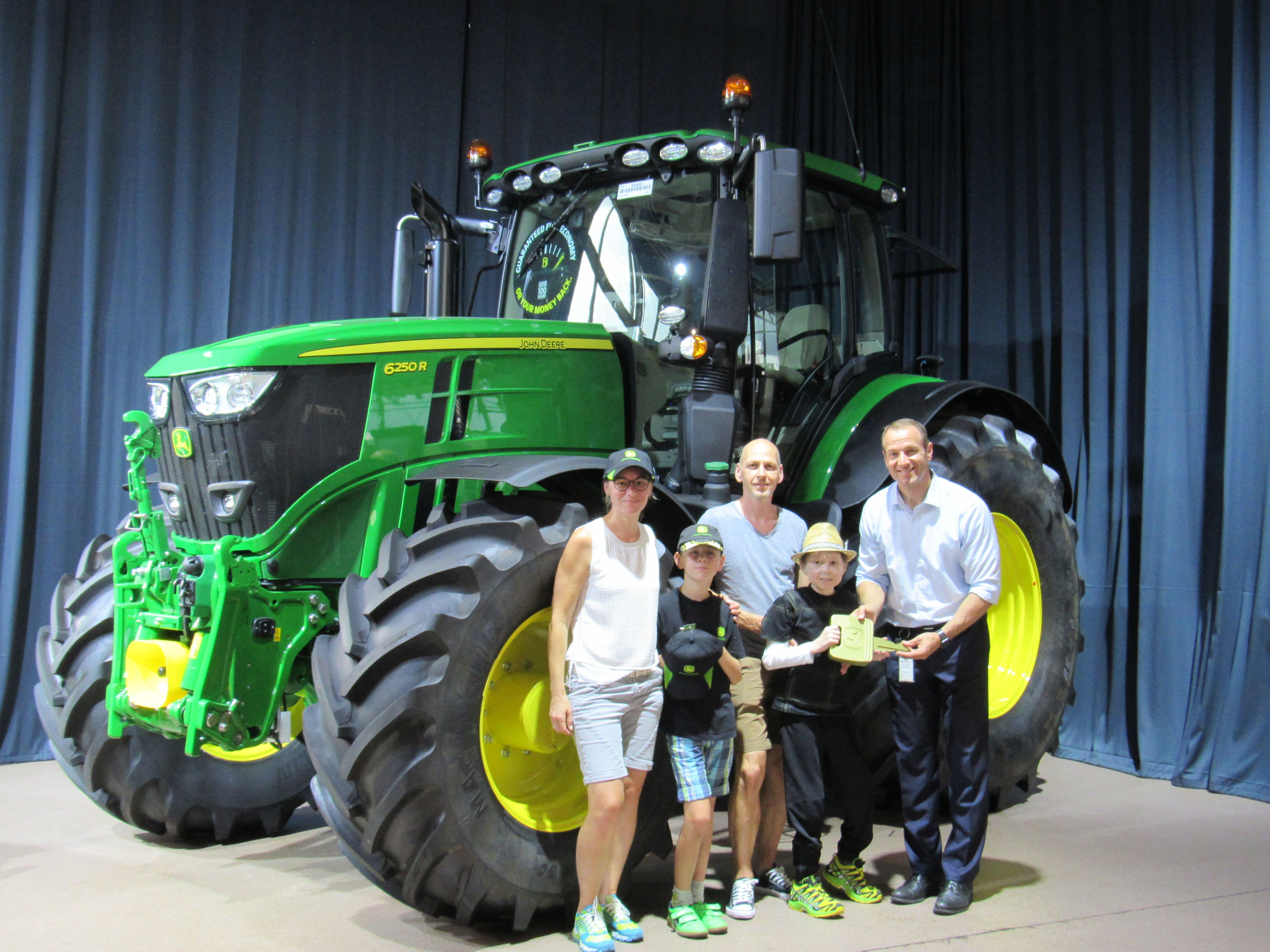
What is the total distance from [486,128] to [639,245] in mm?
3024

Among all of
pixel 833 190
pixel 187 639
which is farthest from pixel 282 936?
pixel 833 190

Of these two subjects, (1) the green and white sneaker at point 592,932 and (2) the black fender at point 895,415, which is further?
(2) the black fender at point 895,415

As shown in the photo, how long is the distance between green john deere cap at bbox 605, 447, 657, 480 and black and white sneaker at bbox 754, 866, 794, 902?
1406 millimetres

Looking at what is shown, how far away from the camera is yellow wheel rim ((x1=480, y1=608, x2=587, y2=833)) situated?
3.18 meters

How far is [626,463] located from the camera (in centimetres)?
310

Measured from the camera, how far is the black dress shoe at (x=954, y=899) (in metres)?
3.34

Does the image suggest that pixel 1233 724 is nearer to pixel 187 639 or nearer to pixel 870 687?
pixel 870 687

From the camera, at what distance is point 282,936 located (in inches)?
121

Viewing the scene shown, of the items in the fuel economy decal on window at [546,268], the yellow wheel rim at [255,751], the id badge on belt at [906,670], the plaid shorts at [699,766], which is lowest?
the yellow wheel rim at [255,751]

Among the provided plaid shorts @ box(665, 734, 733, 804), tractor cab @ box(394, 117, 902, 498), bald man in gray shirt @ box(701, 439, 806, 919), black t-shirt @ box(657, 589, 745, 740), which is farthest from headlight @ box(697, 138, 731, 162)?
plaid shorts @ box(665, 734, 733, 804)

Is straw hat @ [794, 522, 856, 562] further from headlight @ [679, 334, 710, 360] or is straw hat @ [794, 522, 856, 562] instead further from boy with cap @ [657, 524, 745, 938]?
headlight @ [679, 334, 710, 360]

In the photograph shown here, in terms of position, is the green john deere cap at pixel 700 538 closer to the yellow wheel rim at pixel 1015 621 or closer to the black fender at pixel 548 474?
the black fender at pixel 548 474

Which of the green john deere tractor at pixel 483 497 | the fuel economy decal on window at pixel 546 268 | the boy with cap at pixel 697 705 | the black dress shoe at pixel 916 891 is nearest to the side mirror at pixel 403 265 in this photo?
the green john deere tractor at pixel 483 497

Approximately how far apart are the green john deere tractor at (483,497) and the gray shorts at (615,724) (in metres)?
0.28
